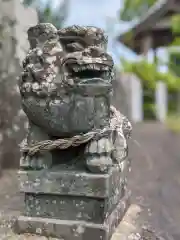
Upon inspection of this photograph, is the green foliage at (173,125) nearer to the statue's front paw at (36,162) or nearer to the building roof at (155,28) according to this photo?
the building roof at (155,28)

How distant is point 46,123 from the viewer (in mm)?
1279

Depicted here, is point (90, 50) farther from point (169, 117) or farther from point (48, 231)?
point (169, 117)

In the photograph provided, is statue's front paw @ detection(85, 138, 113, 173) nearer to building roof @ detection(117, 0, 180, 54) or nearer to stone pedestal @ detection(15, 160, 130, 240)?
stone pedestal @ detection(15, 160, 130, 240)

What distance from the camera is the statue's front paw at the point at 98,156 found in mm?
1259

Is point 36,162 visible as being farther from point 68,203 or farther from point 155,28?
point 155,28

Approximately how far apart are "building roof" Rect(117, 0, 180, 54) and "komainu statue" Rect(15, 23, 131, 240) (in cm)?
787

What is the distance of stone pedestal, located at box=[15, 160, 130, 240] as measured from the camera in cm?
127

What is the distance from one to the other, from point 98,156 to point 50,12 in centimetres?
218

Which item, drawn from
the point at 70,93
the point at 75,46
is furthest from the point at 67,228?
the point at 75,46

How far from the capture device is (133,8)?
35.3 ft

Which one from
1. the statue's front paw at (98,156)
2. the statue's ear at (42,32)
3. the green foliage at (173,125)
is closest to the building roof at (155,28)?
the green foliage at (173,125)

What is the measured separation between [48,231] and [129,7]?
10030 mm

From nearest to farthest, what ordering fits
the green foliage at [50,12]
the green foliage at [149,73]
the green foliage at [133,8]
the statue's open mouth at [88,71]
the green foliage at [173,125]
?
the statue's open mouth at [88,71]
the green foliage at [50,12]
the green foliage at [173,125]
the green foliage at [149,73]
the green foliage at [133,8]

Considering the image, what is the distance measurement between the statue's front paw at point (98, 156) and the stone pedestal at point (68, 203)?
0.08 feet
